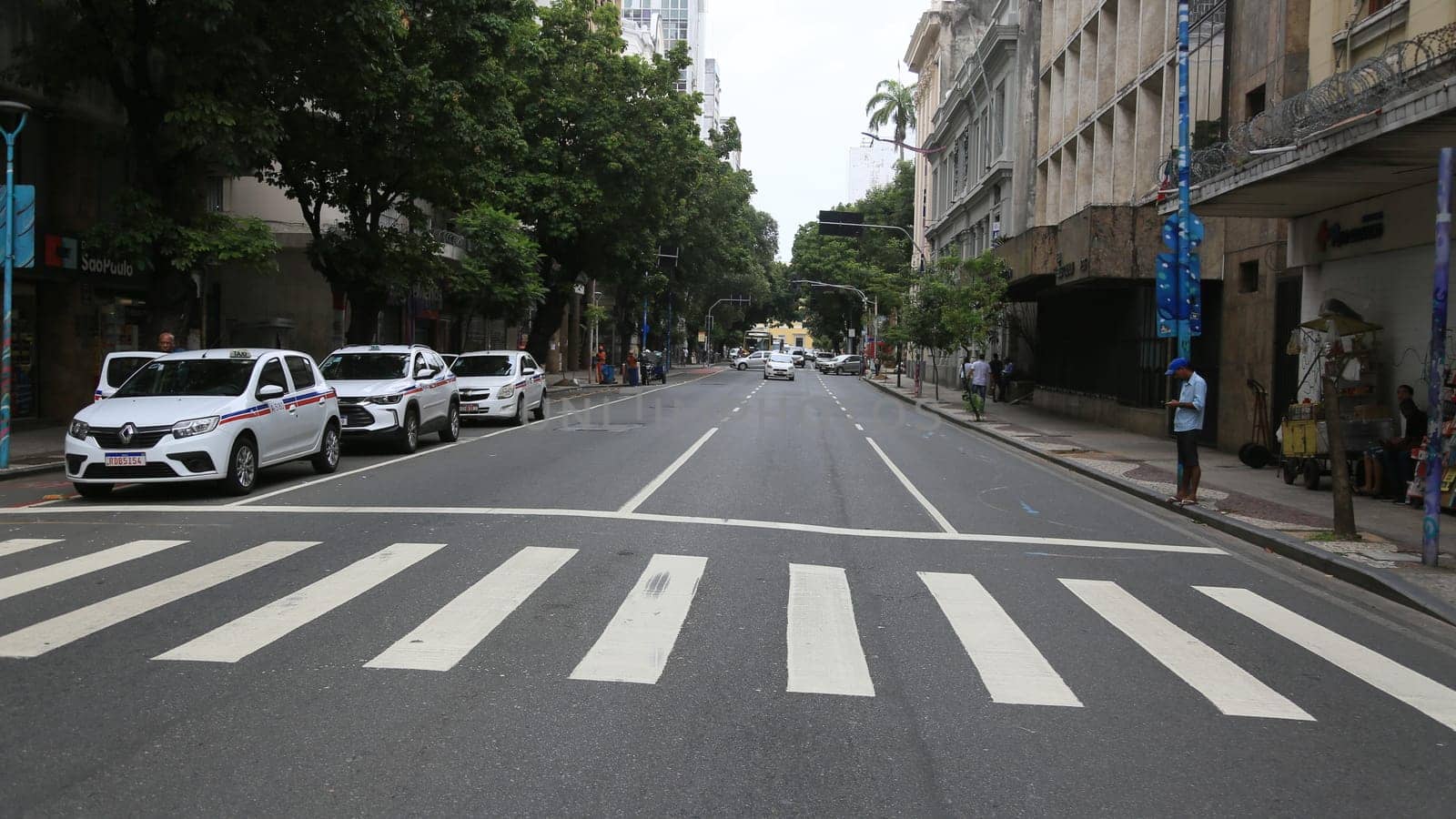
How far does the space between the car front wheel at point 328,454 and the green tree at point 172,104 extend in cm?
443

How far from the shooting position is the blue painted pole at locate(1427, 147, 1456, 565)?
30.0 feet

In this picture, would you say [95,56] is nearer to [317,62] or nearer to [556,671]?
[317,62]

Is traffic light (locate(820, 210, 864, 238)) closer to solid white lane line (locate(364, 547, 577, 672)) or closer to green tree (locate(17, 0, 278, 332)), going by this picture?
green tree (locate(17, 0, 278, 332))

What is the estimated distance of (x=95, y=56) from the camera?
1703cm

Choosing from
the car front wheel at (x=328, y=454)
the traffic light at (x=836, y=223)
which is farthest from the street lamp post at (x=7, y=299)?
the traffic light at (x=836, y=223)

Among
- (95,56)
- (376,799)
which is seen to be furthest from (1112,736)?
(95,56)

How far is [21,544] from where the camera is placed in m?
9.29

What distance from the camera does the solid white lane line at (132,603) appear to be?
6.18 metres

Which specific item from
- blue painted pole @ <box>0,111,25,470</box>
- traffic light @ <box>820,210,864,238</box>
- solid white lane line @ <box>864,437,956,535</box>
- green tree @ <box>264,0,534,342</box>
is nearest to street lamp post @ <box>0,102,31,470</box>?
blue painted pole @ <box>0,111,25,470</box>

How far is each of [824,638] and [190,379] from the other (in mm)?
9654

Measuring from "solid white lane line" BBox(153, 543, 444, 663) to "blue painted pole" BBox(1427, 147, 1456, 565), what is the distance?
8.24 m

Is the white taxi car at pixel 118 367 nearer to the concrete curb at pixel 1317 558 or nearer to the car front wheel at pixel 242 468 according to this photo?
the car front wheel at pixel 242 468

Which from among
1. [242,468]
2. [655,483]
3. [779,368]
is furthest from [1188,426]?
[779,368]

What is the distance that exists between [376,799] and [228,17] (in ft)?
50.9
